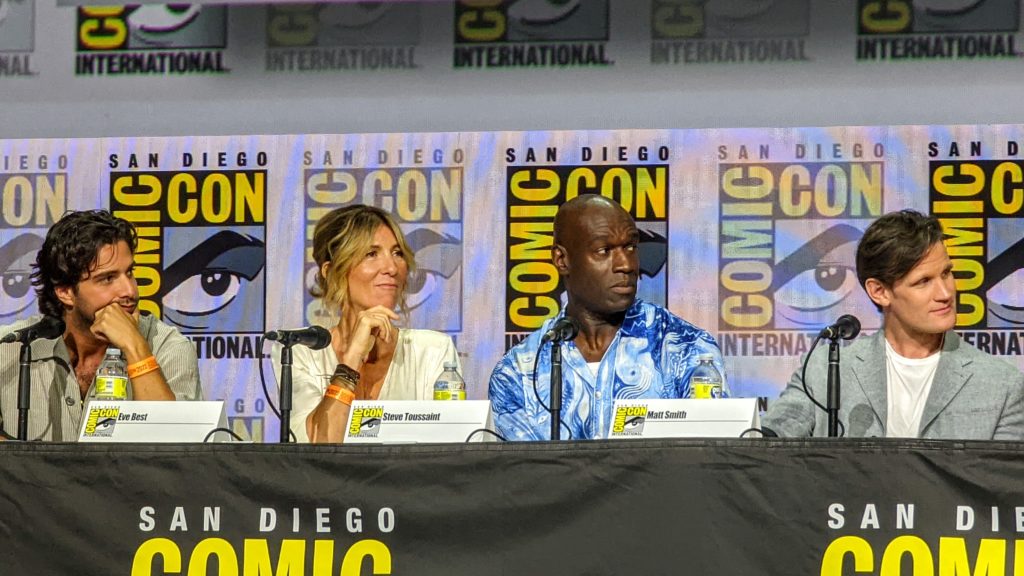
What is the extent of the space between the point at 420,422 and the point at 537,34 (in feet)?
6.94

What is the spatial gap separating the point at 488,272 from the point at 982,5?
1718mm

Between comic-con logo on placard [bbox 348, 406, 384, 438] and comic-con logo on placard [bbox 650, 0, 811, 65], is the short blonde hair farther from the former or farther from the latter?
comic-con logo on placard [bbox 650, 0, 811, 65]

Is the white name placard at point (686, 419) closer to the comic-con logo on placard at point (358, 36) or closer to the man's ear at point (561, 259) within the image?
the man's ear at point (561, 259)

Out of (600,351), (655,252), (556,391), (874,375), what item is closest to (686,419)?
(556,391)

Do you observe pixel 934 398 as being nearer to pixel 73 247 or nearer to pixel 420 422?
pixel 420 422

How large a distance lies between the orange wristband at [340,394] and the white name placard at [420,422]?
1.40 feet

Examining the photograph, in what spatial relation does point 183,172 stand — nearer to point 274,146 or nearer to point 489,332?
point 274,146

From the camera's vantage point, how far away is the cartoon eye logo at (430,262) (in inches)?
186

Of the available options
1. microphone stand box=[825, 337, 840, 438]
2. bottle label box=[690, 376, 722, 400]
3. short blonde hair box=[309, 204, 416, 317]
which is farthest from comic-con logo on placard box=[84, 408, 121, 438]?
microphone stand box=[825, 337, 840, 438]

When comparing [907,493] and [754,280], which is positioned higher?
[754,280]

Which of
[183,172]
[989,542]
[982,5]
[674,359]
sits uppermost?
[982,5]

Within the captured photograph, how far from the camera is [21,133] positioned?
496 centimetres

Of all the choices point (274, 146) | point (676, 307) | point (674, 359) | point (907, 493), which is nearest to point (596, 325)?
point (674, 359)

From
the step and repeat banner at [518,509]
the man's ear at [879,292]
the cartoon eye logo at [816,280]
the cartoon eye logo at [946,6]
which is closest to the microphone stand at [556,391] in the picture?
the step and repeat banner at [518,509]
